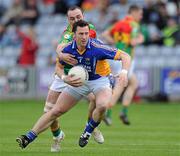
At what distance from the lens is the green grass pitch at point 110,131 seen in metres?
13.3

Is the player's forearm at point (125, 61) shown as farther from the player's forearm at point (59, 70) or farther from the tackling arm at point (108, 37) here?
the tackling arm at point (108, 37)

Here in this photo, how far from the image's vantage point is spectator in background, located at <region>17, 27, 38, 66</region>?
28.6m

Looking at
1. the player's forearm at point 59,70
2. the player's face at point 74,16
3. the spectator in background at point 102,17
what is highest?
the player's face at point 74,16

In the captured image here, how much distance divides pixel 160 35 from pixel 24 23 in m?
5.80

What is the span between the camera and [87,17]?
2998 centimetres

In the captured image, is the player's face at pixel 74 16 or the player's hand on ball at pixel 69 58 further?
the player's face at pixel 74 16

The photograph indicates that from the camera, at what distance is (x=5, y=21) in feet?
103

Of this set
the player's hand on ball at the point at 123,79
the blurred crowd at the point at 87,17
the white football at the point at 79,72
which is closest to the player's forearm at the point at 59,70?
the white football at the point at 79,72

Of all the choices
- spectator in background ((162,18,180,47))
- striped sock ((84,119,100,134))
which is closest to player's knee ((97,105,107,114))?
striped sock ((84,119,100,134))

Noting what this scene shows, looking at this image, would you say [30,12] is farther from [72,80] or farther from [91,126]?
[72,80]

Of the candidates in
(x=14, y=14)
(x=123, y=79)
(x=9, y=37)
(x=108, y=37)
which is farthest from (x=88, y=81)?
(x=14, y=14)

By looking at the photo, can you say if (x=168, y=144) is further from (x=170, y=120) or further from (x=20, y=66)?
(x=20, y=66)

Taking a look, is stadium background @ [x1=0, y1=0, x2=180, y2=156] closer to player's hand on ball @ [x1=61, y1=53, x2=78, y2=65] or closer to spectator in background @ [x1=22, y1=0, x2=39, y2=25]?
spectator in background @ [x1=22, y1=0, x2=39, y2=25]

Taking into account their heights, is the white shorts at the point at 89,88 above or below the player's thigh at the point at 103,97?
above
